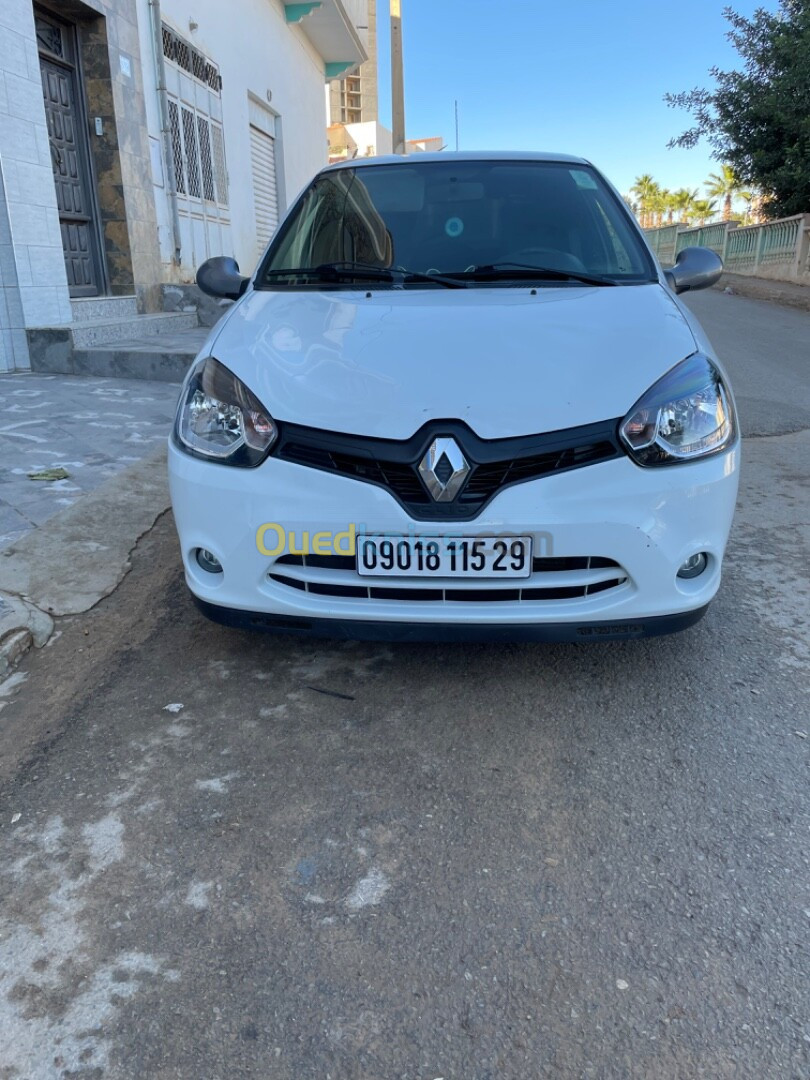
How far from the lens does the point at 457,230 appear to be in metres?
3.27

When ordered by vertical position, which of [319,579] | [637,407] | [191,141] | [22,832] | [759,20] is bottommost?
[22,832]

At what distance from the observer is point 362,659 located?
8.70 feet

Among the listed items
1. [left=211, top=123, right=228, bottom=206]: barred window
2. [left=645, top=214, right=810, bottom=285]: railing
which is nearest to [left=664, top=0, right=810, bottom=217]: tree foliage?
[left=645, top=214, right=810, bottom=285]: railing

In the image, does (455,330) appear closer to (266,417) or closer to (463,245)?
(266,417)

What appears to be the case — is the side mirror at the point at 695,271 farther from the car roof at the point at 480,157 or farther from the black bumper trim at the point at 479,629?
the black bumper trim at the point at 479,629

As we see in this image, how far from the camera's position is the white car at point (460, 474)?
6.98 feet

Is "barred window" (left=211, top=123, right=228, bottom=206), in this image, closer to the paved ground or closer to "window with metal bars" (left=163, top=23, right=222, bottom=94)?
"window with metal bars" (left=163, top=23, right=222, bottom=94)

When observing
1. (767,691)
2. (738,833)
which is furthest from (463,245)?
(738,833)

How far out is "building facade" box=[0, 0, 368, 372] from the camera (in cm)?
689

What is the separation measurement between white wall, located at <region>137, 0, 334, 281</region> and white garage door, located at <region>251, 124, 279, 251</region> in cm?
34

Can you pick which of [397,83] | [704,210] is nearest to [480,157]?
[397,83]

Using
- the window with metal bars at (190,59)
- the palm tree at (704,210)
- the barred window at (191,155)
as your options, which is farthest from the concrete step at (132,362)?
the palm tree at (704,210)

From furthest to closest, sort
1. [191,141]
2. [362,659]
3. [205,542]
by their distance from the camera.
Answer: [191,141] → [362,659] → [205,542]

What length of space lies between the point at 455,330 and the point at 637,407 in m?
0.59
